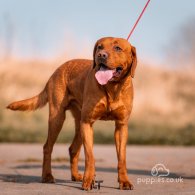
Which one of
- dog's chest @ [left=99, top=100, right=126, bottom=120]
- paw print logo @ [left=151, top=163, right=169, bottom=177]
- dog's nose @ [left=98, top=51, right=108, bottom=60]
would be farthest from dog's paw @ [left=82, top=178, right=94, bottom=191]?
paw print logo @ [left=151, top=163, right=169, bottom=177]

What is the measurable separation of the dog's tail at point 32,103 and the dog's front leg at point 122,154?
1588 mm

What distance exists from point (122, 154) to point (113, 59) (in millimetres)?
1160

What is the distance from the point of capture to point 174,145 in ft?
57.8

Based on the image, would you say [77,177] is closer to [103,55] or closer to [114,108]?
[114,108]

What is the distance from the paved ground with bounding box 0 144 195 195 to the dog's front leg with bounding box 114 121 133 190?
0.12 m

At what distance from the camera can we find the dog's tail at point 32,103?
884 centimetres

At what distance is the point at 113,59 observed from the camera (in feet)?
23.8

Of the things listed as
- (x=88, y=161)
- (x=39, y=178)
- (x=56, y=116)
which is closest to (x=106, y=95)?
(x=88, y=161)

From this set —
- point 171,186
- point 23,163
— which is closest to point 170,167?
point 23,163

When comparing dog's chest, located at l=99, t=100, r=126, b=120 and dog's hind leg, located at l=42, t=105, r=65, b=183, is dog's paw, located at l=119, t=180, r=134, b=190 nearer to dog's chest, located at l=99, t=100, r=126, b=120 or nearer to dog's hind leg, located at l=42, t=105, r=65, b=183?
dog's chest, located at l=99, t=100, r=126, b=120

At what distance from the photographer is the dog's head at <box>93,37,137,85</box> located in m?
7.23

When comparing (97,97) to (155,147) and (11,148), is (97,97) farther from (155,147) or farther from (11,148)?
(155,147)

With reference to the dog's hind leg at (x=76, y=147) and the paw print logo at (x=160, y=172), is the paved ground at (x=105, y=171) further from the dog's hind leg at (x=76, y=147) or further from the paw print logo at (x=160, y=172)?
the dog's hind leg at (x=76, y=147)

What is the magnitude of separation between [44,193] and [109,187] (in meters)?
1.08
